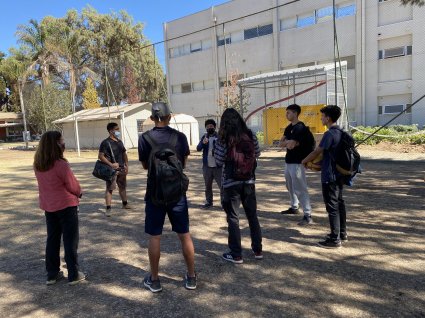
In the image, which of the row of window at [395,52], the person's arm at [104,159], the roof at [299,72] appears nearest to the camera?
the person's arm at [104,159]

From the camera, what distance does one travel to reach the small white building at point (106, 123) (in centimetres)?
2609

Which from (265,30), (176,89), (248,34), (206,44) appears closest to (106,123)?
(176,89)

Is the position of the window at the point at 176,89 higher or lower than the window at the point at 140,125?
higher

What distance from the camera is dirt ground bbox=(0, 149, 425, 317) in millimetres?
3227

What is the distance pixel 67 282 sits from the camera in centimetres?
386

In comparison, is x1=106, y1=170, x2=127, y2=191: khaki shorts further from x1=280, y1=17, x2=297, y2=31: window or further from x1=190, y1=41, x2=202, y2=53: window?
x1=190, y1=41, x2=202, y2=53: window

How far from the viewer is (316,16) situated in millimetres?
23891

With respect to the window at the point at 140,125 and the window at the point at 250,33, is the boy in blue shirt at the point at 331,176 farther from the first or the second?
the window at the point at 250,33

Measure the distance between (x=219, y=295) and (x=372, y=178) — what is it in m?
6.92

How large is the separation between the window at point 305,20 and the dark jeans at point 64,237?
932 inches

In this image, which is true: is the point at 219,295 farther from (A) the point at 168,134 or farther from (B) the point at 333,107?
(B) the point at 333,107

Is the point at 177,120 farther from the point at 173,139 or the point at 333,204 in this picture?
the point at 173,139

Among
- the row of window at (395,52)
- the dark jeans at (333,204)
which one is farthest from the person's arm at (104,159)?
the row of window at (395,52)

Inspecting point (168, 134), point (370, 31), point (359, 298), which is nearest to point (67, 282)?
point (168, 134)
